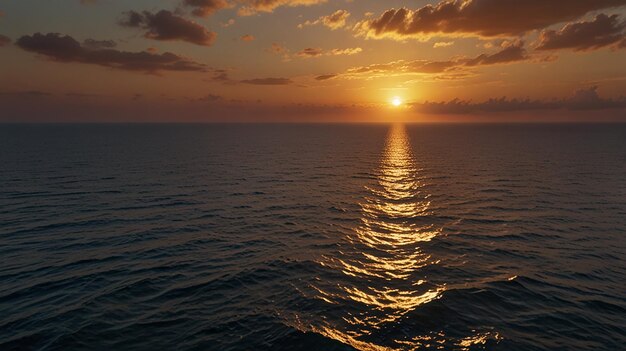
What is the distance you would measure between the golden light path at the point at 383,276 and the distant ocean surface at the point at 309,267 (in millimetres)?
179

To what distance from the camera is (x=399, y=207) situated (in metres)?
59.0

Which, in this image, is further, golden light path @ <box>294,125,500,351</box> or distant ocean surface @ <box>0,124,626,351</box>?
golden light path @ <box>294,125,500,351</box>

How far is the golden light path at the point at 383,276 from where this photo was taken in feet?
77.5

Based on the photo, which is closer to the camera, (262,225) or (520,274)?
(520,274)

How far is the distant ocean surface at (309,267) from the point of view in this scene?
23.5 m

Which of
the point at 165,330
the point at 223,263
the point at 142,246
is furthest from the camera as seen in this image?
the point at 142,246

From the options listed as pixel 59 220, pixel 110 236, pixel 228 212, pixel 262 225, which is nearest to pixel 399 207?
pixel 262 225

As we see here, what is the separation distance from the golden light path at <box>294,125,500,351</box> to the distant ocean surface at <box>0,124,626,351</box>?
179mm

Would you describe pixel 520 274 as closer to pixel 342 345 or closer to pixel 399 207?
pixel 342 345

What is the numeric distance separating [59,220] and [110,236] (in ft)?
38.6

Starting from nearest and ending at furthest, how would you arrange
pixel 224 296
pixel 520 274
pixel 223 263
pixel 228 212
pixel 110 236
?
pixel 224 296 → pixel 520 274 → pixel 223 263 → pixel 110 236 → pixel 228 212

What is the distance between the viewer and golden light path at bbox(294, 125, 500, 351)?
23.6 metres

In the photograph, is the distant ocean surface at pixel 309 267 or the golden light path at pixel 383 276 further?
the golden light path at pixel 383 276

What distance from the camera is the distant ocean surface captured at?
23.5m
